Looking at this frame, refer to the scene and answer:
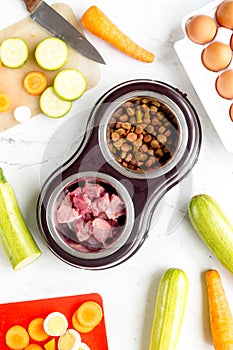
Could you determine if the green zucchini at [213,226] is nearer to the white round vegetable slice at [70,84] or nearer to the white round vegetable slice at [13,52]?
the white round vegetable slice at [70,84]

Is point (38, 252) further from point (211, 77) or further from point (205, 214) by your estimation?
point (211, 77)

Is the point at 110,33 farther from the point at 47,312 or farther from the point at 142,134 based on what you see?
the point at 47,312

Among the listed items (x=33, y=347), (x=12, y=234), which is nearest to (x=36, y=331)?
(x=33, y=347)

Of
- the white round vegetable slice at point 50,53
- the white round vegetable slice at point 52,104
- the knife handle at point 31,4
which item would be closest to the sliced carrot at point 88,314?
the white round vegetable slice at point 52,104

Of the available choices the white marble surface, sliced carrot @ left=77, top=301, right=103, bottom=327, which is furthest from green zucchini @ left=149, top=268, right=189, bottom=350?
sliced carrot @ left=77, top=301, right=103, bottom=327

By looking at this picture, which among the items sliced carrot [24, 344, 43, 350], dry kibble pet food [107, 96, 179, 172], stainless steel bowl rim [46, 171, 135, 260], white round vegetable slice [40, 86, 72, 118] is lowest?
sliced carrot [24, 344, 43, 350]

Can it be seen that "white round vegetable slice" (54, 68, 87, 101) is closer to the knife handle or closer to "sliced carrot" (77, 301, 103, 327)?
the knife handle
